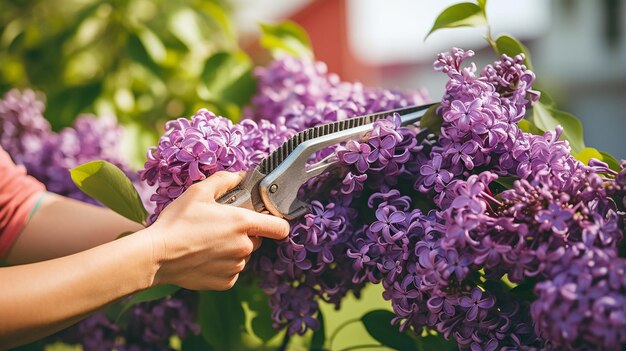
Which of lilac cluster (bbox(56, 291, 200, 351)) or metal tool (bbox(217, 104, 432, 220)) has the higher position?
metal tool (bbox(217, 104, 432, 220))

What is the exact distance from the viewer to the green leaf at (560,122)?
2.59 feet

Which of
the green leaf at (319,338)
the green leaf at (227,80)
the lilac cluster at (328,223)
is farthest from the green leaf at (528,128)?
the green leaf at (227,80)

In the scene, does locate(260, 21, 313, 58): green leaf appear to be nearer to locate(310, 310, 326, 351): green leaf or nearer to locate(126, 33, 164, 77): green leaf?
locate(126, 33, 164, 77): green leaf

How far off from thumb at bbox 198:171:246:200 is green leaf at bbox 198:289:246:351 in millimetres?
243

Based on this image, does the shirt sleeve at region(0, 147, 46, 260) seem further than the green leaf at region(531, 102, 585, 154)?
Yes

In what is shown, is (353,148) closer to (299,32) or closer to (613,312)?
(613,312)

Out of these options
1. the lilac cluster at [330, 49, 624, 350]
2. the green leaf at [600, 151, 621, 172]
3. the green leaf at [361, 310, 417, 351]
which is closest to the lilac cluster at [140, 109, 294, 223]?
the lilac cluster at [330, 49, 624, 350]

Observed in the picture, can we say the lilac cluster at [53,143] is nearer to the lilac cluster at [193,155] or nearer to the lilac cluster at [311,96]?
the lilac cluster at [311,96]

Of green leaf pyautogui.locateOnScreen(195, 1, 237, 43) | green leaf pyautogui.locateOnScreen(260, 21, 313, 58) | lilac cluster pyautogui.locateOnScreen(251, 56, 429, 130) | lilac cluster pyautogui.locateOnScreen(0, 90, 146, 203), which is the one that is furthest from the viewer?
green leaf pyautogui.locateOnScreen(195, 1, 237, 43)

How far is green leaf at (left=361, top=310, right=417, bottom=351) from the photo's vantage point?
82cm

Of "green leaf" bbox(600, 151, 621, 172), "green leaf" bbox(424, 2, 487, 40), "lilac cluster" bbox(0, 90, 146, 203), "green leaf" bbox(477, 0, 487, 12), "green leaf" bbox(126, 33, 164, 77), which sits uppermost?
"green leaf" bbox(477, 0, 487, 12)

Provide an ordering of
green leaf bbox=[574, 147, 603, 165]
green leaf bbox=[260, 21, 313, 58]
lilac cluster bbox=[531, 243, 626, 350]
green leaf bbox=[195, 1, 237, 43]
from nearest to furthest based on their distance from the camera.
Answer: lilac cluster bbox=[531, 243, 626, 350] < green leaf bbox=[574, 147, 603, 165] < green leaf bbox=[260, 21, 313, 58] < green leaf bbox=[195, 1, 237, 43]

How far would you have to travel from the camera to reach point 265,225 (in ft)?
2.30

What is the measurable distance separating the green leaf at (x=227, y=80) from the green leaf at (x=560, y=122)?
1.86ft
